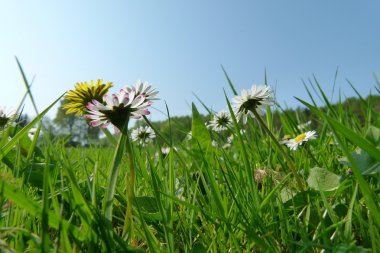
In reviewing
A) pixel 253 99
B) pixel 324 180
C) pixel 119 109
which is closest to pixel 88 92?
pixel 119 109

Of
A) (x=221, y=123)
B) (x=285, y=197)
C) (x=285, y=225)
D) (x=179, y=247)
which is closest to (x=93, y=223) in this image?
(x=179, y=247)

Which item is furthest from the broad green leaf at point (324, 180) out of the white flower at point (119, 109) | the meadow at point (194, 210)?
the white flower at point (119, 109)

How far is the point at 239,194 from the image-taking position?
2.13 ft

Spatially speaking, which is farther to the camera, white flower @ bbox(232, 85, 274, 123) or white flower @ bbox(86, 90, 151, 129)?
white flower @ bbox(232, 85, 274, 123)

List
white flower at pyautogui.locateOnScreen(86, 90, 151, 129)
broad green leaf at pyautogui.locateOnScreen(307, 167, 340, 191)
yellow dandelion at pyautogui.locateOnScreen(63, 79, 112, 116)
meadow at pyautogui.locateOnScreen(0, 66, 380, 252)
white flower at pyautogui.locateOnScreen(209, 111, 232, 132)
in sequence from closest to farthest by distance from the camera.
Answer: meadow at pyautogui.locateOnScreen(0, 66, 380, 252)
white flower at pyautogui.locateOnScreen(86, 90, 151, 129)
broad green leaf at pyautogui.locateOnScreen(307, 167, 340, 191)
yellow dandelion at pyautogui.locateOnScreen(63, 79, 112, 116)
white flower at pyautogui.locateOnScreen(209, 111, 232, 132)

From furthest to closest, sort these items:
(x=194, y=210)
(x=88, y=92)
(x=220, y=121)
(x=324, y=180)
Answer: (x=220, y=121)
(x=88, y=92)
(x=324, y=180)
(x=194, y=210)

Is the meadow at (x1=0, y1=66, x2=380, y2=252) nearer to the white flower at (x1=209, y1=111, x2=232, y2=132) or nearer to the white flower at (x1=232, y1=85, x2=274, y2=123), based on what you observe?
Answer: the white flower at (x1=232, y1=85, x2=274, y2=123)

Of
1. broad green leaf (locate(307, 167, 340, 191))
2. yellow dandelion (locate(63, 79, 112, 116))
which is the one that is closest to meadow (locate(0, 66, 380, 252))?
broad green leaf (locate(307, 167, 340, 191))

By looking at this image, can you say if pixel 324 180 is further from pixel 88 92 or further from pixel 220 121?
pixel 220 121

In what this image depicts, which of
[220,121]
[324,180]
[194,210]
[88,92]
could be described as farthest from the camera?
[220,121]

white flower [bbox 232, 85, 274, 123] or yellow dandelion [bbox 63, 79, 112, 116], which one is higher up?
yellow dandelion [bbox 63, 79, 112, 116]

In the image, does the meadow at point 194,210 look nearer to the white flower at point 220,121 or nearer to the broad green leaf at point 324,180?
the broad green leaf at point 324,180

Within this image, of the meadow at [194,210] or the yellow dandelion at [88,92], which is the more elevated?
the yellow dandelion at [88,92]

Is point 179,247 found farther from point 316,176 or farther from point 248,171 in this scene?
point 316,176
